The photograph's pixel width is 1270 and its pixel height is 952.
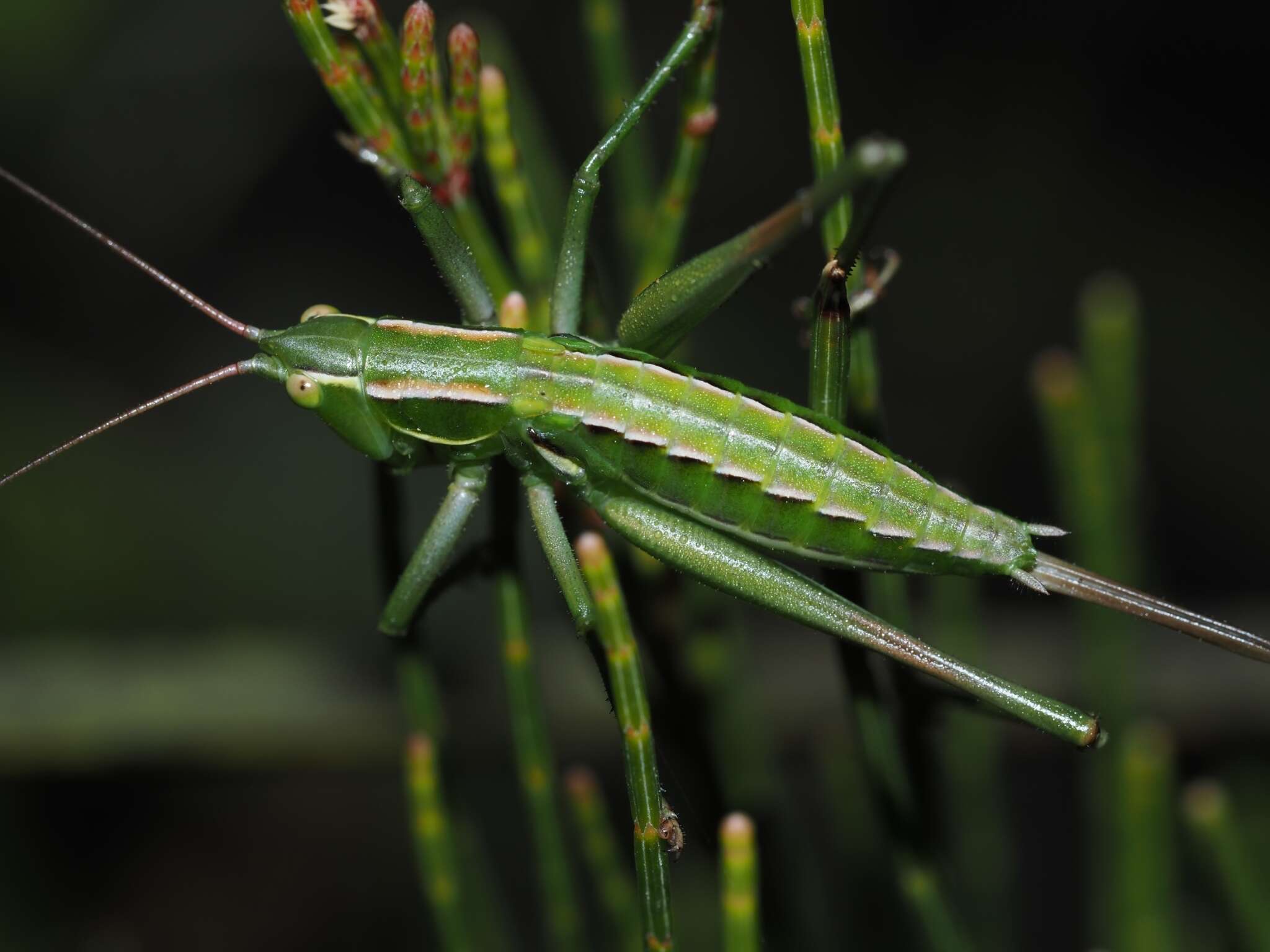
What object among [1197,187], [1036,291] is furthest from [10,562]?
[1197,187]

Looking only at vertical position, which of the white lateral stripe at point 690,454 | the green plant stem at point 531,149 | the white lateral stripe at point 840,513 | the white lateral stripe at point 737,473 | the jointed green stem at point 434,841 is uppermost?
the green plant stem at point 531,149

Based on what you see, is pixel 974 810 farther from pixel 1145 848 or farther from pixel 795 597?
pixel 795 597

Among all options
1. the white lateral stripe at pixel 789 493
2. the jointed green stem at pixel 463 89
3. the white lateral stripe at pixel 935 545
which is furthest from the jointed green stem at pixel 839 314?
the jointed green stem at pixel 463 89

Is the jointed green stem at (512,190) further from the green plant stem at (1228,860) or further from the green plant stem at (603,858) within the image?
the green plant stem at (1228,860)

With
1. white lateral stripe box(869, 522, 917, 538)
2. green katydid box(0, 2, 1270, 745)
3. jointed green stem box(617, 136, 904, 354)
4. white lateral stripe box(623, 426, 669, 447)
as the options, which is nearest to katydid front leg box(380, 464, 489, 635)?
green katydid box(0, 2, 1270, 745)

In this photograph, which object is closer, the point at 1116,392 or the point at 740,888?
the point at 740,888

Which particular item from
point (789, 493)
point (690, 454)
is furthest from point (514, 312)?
point (789, 493)

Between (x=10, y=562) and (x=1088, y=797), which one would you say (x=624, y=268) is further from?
A: (x=10, y=562)
